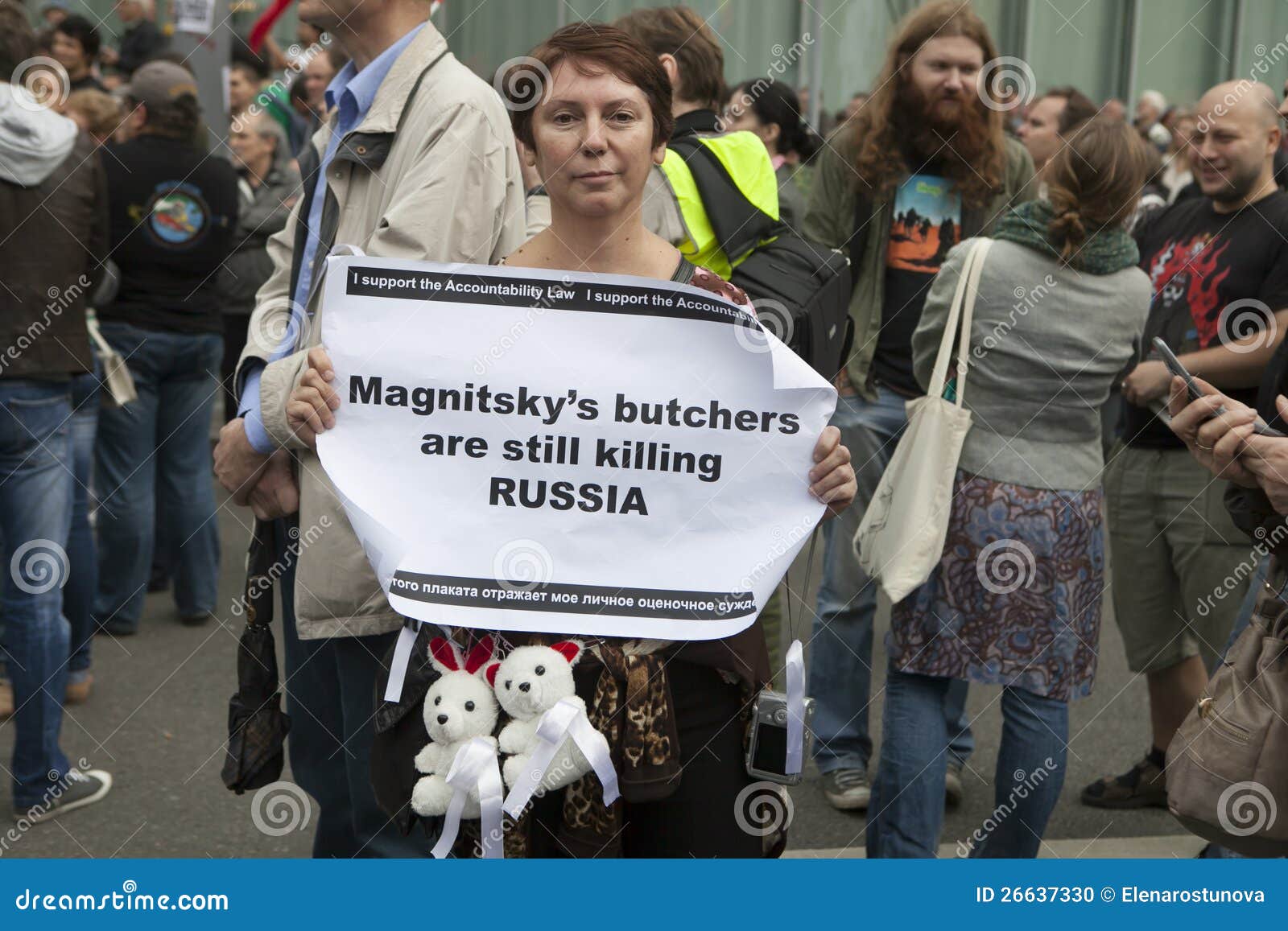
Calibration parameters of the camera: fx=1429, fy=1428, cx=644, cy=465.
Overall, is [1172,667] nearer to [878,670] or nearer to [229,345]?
[878,670]

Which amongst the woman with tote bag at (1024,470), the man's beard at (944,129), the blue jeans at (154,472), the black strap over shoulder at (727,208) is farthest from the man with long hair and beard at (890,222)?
the blue jeans at (154,472)

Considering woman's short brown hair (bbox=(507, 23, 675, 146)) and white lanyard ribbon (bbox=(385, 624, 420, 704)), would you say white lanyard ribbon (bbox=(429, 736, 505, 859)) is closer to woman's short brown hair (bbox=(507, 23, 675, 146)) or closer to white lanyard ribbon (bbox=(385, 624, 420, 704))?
white lanyard ribbon (bbox=(385, 624, 420, 704))

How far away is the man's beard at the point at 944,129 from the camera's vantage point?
14.1 ft

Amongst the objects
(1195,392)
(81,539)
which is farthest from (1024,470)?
(81,539)

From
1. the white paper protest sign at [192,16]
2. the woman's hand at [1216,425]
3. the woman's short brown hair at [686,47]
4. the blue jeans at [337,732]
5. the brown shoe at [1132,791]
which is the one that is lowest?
the brown shoe at [1132,791]

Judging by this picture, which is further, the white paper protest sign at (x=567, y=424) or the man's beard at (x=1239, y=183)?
the man's beard at (x=1239, y=183)

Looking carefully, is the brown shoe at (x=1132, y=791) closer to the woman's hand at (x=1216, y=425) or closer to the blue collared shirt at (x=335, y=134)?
the woman's hand at (x=1216, y=425)

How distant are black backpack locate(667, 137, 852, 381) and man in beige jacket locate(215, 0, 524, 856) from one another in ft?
1.44

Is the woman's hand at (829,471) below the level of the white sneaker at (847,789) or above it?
above

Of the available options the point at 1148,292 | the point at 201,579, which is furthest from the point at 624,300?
the point at 201,579

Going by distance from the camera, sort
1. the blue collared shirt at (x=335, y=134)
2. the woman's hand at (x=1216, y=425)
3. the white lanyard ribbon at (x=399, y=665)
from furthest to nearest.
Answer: the blue collared shirt at (x=335, y=134) → the woman's hand at (x=1216, y=425) → the white lanyard ribbon at (x=399, y=665)

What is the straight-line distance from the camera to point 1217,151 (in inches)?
164

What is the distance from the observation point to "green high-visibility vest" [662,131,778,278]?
2920mm

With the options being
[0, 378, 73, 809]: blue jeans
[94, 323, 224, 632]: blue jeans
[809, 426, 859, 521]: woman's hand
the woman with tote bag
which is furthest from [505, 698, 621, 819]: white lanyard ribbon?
[94, 323, 224, 632]: blue jeans
